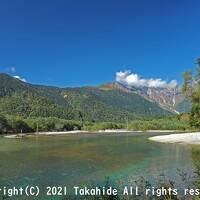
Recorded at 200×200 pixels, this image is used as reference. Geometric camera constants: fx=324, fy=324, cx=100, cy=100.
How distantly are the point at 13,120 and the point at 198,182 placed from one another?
159 m

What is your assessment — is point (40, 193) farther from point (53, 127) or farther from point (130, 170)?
point (53, 127)

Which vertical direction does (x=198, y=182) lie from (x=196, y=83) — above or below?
below

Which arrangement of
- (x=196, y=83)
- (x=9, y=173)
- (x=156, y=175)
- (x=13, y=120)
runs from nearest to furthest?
(x=156, y=175) → (x=9, y=173) → (x=196, y=83) → (x=13, y=120)

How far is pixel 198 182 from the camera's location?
13906 mm

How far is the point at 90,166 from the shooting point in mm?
39594

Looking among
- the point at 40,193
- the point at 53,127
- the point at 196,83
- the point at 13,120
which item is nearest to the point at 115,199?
the point at 40,193

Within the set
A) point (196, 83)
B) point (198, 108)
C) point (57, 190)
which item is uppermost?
point (196, 83)

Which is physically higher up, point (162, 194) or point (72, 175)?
point (162, 194)

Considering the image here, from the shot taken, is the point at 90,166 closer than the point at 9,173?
No

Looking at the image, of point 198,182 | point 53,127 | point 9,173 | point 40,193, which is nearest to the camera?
point 198,182

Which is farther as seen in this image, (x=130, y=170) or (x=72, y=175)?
(x=130, y=170)

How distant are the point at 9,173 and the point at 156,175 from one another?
15.7 m

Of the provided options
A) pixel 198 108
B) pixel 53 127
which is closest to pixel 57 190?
pixel 198 108

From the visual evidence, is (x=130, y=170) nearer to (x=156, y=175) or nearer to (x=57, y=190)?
(x=156, y=175)
